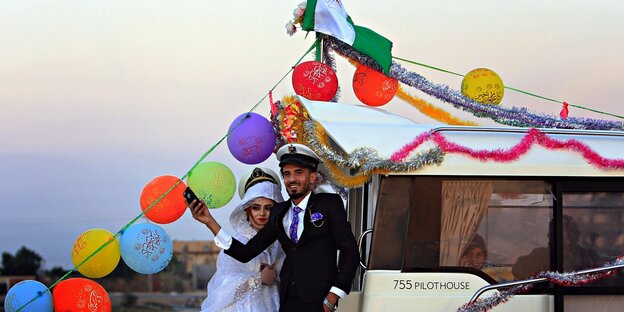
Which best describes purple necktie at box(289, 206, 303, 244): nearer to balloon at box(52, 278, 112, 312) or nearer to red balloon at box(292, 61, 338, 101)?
red balloon at box(292, 61, 338, 101)

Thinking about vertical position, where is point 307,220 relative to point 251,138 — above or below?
below

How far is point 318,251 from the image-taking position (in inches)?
247

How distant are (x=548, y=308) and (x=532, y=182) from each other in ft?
2.92

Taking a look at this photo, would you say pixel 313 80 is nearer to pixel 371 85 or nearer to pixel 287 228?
pixel 371 85

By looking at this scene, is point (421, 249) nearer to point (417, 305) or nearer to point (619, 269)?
point (417, 305)

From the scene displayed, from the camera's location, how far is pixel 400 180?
21.7 ft

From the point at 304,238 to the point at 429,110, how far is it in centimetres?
335

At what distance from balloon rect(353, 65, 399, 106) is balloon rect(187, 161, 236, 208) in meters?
1.65

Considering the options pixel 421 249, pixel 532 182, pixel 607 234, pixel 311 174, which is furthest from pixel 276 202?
pixel 607 234

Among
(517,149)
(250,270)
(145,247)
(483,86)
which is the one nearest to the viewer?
(517,149)

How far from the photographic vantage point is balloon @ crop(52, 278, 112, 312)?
771cm

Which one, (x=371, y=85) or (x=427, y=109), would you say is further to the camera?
(x=427, y=109)

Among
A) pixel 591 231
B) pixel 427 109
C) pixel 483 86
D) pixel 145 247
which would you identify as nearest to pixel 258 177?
pixel 145 247

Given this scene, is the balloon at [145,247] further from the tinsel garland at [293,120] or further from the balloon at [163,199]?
the tinsel garland at [293,120]
